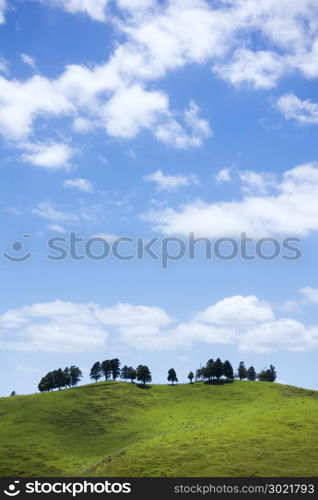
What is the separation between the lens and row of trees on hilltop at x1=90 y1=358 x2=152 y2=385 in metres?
181

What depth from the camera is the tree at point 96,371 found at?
19625 centimetres

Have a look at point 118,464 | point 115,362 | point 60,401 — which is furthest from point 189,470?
point 115,362

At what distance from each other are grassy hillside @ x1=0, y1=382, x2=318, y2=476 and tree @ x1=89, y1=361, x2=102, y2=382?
30.5 meters

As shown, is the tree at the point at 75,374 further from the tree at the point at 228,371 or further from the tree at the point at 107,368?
the tree at the point at 228,371

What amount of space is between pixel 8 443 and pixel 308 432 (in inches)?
2355

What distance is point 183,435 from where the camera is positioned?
8050 cm

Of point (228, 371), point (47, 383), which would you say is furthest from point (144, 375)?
point (47, 383)

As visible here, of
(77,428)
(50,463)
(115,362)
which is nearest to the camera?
(50,463)

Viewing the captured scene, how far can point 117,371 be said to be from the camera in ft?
637

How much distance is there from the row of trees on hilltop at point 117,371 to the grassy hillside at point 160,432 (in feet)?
24.8
